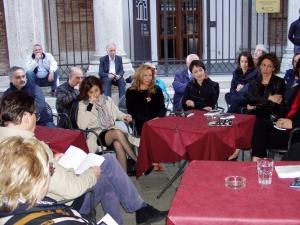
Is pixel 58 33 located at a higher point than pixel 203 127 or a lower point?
higher

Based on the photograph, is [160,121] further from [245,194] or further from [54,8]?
[54,8]

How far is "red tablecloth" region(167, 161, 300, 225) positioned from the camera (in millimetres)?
2016

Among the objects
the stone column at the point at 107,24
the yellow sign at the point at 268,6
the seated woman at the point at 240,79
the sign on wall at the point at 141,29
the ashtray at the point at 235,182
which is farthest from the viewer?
the sign on wall at the point at 141,29

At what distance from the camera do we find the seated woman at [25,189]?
6.01 feet

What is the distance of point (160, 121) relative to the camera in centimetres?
435

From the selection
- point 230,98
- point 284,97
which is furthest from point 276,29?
point 284,97

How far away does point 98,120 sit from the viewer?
4871 mm

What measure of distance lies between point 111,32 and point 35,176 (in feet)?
22.0

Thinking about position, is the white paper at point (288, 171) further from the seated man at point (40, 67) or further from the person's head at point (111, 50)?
the seated man at point (40, 67)

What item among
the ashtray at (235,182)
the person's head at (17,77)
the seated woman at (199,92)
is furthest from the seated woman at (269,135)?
the person's head at (17,77)

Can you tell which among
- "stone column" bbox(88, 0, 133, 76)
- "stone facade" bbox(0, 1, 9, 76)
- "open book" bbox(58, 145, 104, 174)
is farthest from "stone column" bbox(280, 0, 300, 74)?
"stone facade" bbox(0, 1, 9, 76)

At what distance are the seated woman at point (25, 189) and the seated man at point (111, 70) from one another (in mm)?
5742

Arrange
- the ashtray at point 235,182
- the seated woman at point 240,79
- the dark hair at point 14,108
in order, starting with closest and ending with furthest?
the ashtray at point 235,182, the dark hair at point 14,108, the seated woman at point 240,79

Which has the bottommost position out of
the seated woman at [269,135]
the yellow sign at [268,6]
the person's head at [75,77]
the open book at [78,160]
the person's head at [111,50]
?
the seated woman at [269,135]
